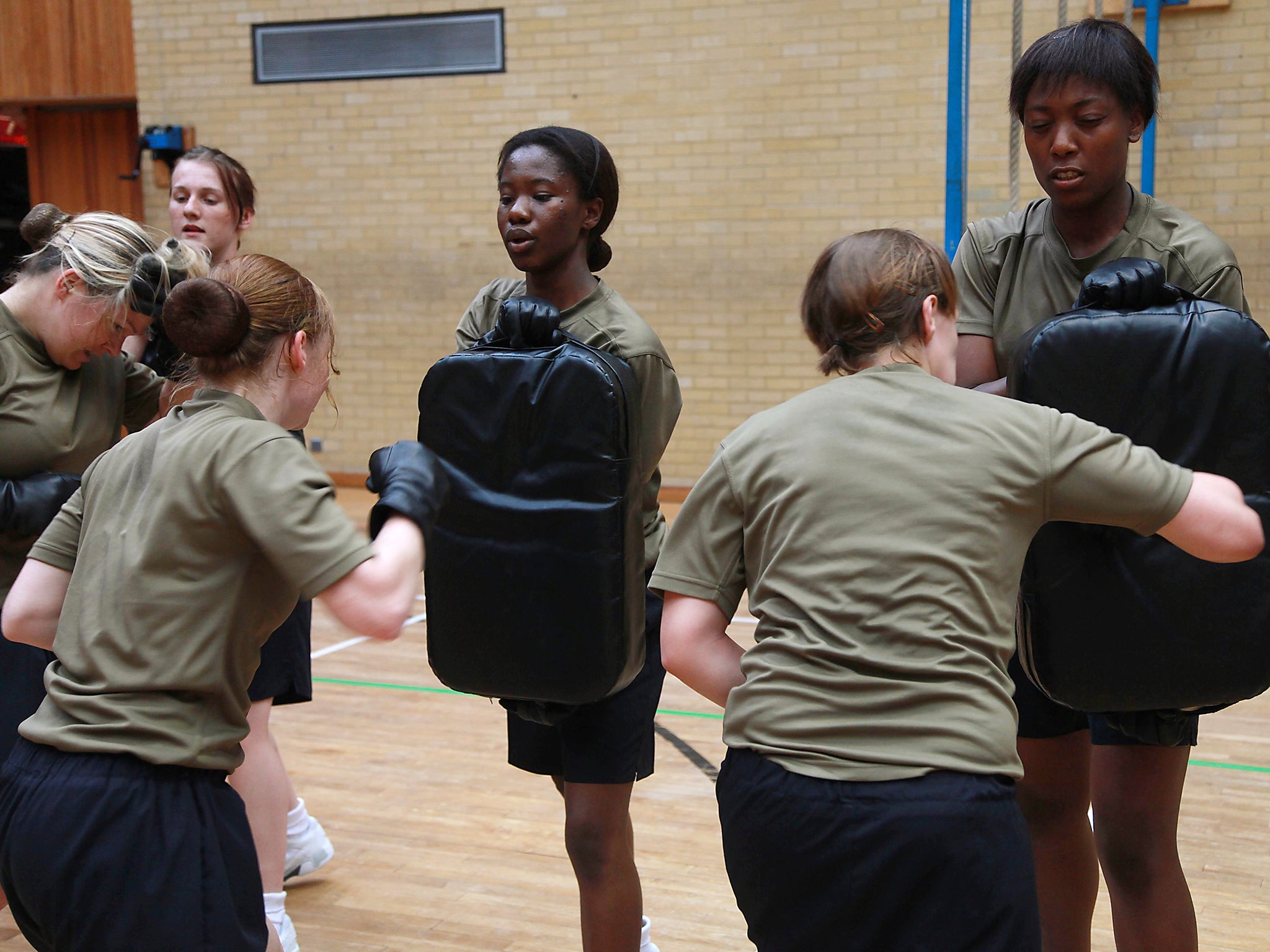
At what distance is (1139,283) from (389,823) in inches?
94.7

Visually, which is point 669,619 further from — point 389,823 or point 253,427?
point 389,823

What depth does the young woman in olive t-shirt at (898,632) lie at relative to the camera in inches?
53.2

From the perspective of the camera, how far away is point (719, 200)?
7.68 meters

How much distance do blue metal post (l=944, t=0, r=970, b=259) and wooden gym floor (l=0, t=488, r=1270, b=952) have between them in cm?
178

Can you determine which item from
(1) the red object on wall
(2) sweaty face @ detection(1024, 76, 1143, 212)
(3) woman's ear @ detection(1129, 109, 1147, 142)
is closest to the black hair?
(2) sweaty face @ detection(1024, 76, 1143, 212)

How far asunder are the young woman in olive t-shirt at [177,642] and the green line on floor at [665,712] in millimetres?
1641

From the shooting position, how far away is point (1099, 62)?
1.79 metres

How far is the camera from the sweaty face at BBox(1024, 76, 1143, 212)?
71.0 inches

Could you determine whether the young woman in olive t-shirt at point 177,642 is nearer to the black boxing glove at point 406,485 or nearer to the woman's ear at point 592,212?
the black boxing glove at point 406,485

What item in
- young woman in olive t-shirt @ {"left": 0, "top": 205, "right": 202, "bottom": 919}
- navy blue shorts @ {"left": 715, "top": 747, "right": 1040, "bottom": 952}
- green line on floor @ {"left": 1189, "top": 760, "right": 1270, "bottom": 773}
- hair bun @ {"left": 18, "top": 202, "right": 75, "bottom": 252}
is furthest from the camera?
green line on floor @ {"left": 1189, "top": 760, "right": 1270, "bottom": 773}

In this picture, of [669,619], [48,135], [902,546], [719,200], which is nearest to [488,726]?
[669,619]

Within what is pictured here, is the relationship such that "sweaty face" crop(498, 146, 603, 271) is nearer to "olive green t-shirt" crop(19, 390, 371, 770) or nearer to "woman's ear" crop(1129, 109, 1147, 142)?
"olive green t-shirt" crop(19, 390, 371, 770)

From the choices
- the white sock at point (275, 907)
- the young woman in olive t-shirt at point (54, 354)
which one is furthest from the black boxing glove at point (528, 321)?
the white sock at point (275, 907)

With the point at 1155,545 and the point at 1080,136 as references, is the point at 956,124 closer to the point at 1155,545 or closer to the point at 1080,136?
the point at 1080,136
